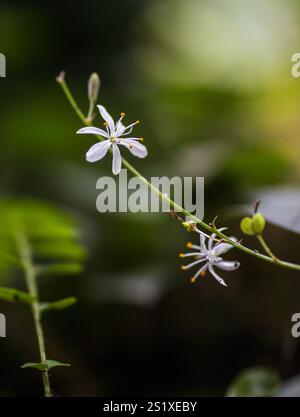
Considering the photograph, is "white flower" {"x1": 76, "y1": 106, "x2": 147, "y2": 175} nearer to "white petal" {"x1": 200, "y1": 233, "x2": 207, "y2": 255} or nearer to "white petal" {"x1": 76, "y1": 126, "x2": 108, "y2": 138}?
"white petal" {"x1": 76, "y1": 126, "x2": 108, "y2": 138}

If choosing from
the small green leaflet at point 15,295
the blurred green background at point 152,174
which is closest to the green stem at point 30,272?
the small green leaflet at point 15,295

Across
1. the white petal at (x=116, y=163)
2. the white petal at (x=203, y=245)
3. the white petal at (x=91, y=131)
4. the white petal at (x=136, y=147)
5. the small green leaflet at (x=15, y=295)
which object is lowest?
the small green leaflet at (x=15, y=295)

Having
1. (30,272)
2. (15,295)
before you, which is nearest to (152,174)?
(30,272)

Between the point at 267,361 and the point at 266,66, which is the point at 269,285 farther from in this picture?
the point at 266,66

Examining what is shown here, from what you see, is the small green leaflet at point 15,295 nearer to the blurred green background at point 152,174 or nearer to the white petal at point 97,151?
the white petal at point 97,151

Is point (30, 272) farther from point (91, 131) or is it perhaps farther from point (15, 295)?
point (91, 131)

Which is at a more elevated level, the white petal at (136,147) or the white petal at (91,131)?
the white petal at (91,131)
